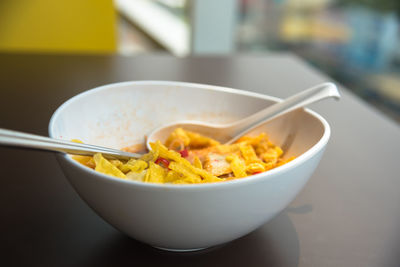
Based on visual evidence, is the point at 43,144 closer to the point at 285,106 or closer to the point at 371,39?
the point at 285,106

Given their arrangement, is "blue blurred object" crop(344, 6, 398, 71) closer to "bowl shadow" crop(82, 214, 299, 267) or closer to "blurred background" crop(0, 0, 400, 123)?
"blurred background" crop(0, 0, 400, 123)

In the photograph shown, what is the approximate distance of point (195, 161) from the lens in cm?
59

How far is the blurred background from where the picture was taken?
2.25 m

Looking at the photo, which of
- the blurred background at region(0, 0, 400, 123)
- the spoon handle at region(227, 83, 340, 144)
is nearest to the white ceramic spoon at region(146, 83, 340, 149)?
the spoon handle at region(227, 83, 340, 144)

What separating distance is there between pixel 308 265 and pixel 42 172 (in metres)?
0.46

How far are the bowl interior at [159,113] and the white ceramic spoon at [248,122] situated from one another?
0.07 ft

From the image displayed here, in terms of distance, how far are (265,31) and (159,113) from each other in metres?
2.66

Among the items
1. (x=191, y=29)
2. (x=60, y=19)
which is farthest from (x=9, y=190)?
(x=191, y=29)

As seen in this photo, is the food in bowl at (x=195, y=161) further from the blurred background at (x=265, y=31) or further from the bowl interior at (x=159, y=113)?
the blurred background at (x=265, y=31)

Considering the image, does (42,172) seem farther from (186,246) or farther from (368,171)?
(368,171)

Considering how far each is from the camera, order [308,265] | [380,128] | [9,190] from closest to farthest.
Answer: [308,265]
[9,190]
[380,128]

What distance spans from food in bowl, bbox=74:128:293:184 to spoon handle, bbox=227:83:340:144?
2 cm

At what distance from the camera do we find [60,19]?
2279 mm

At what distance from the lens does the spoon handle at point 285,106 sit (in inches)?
26.4
